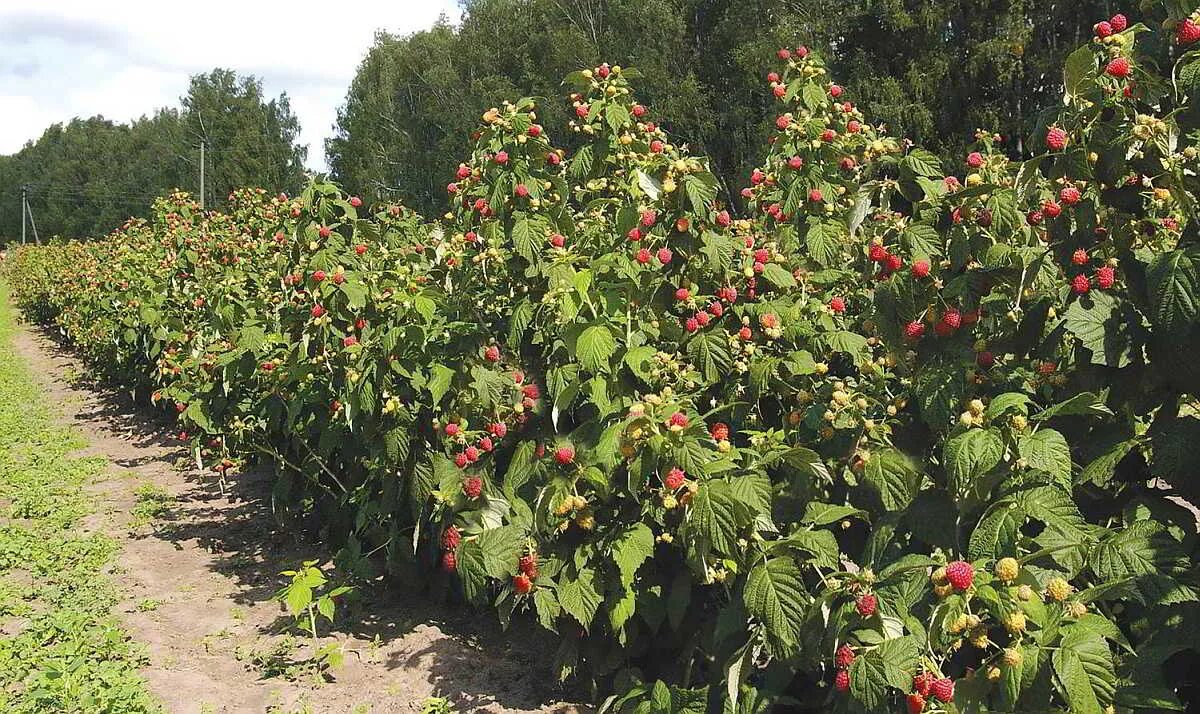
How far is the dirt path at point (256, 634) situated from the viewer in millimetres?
3383

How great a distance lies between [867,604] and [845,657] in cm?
12

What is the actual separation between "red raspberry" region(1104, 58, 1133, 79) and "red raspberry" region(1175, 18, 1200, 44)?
3.8 inches

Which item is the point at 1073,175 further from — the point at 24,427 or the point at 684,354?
the point at 24,427

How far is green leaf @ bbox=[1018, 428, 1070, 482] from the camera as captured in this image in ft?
5.98

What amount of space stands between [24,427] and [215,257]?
10.8 feet

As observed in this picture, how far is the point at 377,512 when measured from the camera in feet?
12.4

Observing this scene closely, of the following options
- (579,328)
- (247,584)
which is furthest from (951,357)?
(247,584)

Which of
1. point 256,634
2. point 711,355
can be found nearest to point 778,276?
point 711,355

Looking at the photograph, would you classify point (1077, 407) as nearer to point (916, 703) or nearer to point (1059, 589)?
point (1059, 589)

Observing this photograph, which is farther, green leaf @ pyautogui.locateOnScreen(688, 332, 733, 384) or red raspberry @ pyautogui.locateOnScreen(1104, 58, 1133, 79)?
green leaf @ pyautogui.locateOnScreen(688, 332, 733, 384)

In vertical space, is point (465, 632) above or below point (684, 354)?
below

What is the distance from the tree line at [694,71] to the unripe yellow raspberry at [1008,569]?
759cm

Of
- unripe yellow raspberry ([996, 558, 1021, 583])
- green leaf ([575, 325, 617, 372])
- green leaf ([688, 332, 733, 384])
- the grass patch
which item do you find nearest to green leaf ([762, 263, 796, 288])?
green leaf ([688, 332, 733, 384])

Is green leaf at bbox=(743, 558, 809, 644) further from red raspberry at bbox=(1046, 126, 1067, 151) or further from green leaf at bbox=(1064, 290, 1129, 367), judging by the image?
red raspberry at bbox=(1046, 126, 1067, 151)
